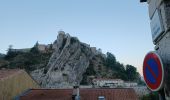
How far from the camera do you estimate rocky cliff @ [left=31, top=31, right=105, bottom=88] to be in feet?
253

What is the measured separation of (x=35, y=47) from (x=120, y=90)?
83.4 meters

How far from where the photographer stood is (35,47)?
10812 centimetres

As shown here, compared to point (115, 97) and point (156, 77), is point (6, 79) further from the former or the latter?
point (156, 77)

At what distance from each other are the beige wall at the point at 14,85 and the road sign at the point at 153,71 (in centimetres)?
2239

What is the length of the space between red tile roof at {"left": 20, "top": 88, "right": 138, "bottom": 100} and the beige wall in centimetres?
125

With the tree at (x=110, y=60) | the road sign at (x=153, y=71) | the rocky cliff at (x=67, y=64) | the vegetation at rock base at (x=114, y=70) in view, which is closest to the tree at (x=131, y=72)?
the vegetation at rock base at (x=114, y=70)

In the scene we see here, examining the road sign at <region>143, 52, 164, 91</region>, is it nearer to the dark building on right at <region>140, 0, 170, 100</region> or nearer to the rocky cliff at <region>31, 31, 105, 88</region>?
the dark building on right at <region>140, 0, 170, 100</region>

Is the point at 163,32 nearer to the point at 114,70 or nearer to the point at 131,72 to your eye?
the point at 114,70

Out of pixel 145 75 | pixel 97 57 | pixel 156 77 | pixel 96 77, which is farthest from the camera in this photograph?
pixel 97 57

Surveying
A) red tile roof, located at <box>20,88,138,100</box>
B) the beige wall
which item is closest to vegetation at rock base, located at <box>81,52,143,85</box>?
the beige wall

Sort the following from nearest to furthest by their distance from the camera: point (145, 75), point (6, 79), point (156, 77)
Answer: point (156, 77) → point (145, 75) → point (6, 79)

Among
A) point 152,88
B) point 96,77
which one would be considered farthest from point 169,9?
point 96,77

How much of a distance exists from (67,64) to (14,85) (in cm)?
5600

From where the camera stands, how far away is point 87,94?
91.3 ft
